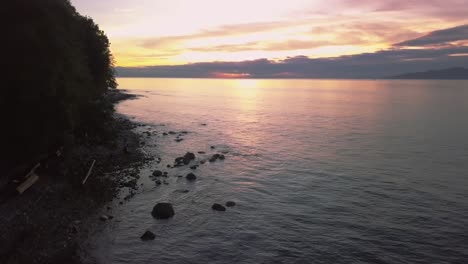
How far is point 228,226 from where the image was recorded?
28875mm

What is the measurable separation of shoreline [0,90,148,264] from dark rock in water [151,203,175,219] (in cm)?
358

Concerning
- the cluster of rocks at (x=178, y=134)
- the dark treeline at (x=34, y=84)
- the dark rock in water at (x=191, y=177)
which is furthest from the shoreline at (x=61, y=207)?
the cluster of rocks at (x=178, y=134)

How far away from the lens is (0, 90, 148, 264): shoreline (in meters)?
22.6

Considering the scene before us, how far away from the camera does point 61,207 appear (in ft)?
95.5

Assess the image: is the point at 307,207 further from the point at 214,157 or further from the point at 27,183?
the point at 27,183

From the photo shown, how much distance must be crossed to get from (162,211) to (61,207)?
25.4ft

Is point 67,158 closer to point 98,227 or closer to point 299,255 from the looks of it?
point 98,227

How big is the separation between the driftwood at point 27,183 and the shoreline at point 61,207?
324 mm

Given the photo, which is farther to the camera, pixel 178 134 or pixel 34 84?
pixel 178 134

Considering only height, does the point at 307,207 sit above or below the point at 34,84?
below

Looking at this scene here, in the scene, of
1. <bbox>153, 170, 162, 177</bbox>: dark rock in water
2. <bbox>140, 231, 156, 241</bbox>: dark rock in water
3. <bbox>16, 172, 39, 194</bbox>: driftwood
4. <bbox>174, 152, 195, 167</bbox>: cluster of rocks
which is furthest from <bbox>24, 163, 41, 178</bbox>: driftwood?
<bbox>174, 152, 195, 167</bbox>: cluster of rocks

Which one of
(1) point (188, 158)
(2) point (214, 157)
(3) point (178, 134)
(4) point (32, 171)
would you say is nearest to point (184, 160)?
(1) point (188, 158)

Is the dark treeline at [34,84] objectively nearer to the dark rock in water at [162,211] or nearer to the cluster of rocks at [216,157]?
the dark rock in water at [162,211]

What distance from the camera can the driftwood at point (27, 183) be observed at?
95.6ft
